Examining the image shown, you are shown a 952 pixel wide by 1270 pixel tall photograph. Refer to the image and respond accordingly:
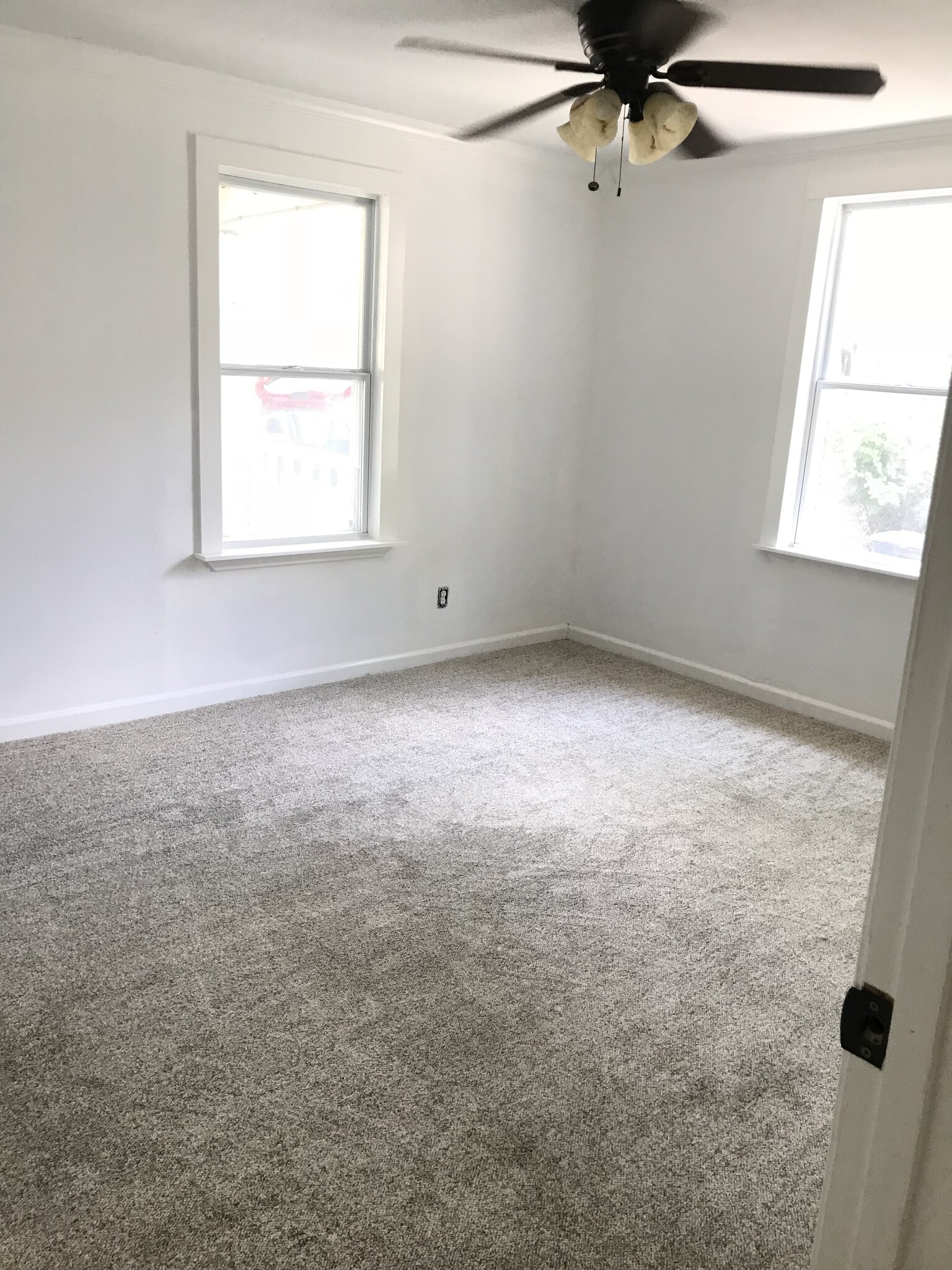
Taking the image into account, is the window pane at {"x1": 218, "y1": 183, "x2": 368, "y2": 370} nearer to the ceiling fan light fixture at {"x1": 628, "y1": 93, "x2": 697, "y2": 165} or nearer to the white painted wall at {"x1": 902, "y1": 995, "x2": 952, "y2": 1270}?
the ceiling fan light fixture at {"x1": 628, "y1": 93, "x2": 697, "y2": 165}

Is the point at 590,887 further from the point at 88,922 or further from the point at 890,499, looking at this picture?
the point at 890,499

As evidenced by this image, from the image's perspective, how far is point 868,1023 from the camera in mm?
746

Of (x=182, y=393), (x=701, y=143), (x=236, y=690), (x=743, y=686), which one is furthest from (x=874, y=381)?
(x=236, y=690)

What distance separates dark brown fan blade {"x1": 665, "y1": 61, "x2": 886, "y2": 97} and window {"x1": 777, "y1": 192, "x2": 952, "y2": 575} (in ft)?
3.82

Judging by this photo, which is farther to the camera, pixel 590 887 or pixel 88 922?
pixel 590 887

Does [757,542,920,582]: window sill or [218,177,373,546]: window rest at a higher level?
[218,177,373,546]: window

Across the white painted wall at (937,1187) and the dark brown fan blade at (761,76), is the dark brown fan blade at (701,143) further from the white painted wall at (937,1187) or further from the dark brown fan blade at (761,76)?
the white painted wall at (937,1187)

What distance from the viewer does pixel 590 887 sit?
292 cm

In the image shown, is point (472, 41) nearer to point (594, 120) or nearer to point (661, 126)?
point (594, 120)

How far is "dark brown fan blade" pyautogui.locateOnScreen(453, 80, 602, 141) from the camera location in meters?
2.95

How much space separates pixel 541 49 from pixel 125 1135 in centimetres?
322

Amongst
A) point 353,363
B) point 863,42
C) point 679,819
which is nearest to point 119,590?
point 353,363

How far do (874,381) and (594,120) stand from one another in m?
2.00

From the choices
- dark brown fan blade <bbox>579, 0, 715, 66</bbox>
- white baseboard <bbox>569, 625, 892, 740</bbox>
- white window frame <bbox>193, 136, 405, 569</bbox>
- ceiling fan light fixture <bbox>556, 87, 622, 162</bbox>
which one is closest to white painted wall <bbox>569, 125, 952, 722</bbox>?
white baseboard <bbox>569, 625, 892, 740</bbox>
